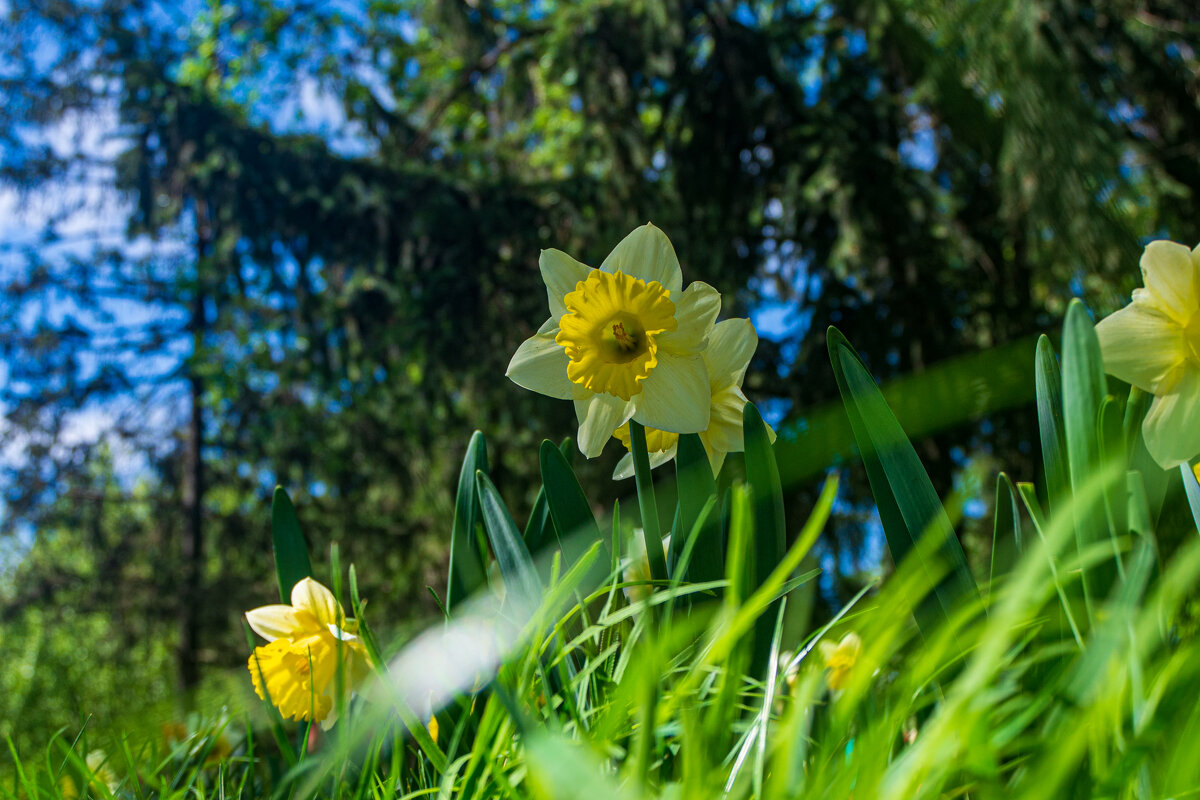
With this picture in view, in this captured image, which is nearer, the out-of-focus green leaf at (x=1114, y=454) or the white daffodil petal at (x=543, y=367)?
the out-of-focus green leaf at (x=1114, y=454)

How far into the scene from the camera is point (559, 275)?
25.0 inches

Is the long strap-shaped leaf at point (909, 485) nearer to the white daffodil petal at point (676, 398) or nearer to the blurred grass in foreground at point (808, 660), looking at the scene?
the blurred grass in foreground at point (808, 660)

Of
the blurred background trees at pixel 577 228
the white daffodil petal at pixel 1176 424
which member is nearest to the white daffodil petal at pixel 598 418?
the white daffodil petal at pixel 1176 424

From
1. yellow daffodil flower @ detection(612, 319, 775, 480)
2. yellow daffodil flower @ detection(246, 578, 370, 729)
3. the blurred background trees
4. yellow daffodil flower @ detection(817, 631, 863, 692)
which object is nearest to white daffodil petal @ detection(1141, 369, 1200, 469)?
yellow daffodil flower @ detection(612, 319, 775, 480)

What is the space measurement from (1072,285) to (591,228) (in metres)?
1.99

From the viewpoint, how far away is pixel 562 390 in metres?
0.63

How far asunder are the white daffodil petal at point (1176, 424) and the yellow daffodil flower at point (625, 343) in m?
0.27

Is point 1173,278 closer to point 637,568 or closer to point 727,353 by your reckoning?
point 727,353

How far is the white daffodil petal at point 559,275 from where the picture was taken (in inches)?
24.6

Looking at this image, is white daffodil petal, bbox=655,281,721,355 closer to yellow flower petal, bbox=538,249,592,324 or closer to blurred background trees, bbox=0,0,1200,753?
yellow flower petal, bbox=538,249,592,324

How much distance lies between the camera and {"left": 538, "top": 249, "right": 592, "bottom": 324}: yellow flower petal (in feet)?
2.05

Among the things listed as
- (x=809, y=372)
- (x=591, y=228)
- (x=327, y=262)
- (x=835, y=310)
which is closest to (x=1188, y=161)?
(x=835, y=310)

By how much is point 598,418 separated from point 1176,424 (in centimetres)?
36

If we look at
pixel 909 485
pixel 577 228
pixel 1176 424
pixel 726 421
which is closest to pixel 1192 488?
pixel 1176 424
